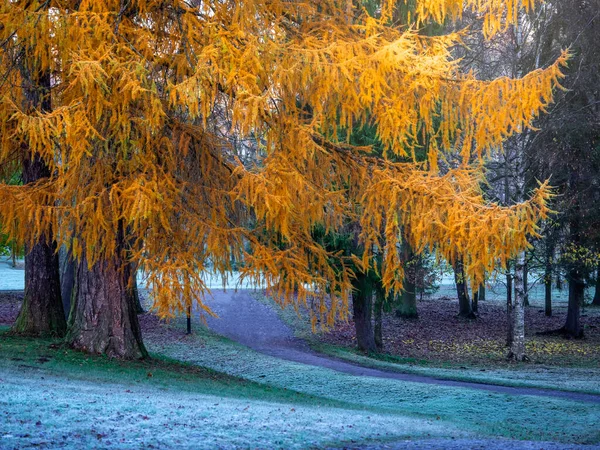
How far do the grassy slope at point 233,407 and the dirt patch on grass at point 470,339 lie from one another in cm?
556

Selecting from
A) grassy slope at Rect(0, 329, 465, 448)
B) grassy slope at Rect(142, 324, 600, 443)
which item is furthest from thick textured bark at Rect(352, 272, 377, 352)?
grassy slope at Rect(0, 329, 465, 448)

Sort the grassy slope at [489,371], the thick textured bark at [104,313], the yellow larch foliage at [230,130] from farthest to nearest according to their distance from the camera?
the grassy slope at [489,371], the thick textured bark at [104,313], the yellow larch foliage at [230,130]

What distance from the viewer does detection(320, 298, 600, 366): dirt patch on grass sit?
72.3 ft

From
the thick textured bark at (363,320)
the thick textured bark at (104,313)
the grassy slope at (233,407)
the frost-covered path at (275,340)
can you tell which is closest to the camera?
the grassy slope at (233,407)

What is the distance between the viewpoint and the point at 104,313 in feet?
41.2

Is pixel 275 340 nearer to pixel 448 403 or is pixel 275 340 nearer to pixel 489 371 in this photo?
pixel 489 371

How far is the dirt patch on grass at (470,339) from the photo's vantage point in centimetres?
2203

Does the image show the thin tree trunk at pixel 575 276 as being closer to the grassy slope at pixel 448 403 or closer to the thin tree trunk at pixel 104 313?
the grassy slope at pixel 448 403

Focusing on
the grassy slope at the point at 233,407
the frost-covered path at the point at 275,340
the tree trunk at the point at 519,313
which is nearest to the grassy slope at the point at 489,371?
the frost-covered path at the point at 275,340

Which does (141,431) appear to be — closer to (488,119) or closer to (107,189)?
(107,189)

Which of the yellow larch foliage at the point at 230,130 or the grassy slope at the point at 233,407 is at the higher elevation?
the yellow larch foliage at the point at 230,130

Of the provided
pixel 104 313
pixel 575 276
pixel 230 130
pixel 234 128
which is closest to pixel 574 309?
pixel 575 276

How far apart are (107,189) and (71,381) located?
109 inches

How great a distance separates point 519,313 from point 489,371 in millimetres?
2446
